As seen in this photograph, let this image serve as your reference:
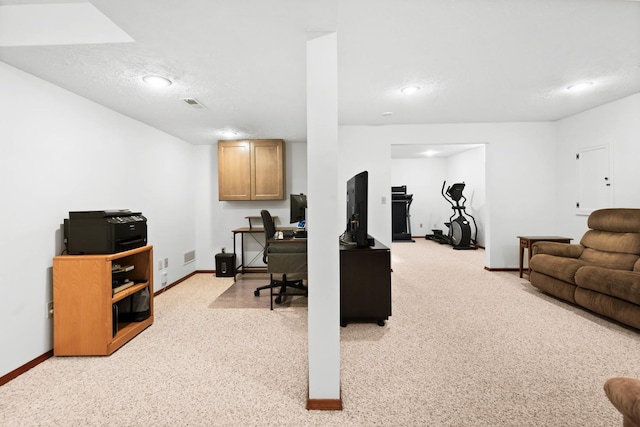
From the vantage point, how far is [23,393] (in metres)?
1.86

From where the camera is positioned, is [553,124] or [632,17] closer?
[632,17]

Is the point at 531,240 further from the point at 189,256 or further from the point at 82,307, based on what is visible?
the point at 189,256

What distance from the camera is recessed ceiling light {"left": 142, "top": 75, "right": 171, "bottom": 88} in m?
2.49

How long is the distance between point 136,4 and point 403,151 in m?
6.99

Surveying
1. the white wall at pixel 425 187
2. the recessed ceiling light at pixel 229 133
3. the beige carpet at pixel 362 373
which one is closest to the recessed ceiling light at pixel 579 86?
the beige carpet at pixel 362 373

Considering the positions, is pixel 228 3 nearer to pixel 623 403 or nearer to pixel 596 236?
pixel 623 403

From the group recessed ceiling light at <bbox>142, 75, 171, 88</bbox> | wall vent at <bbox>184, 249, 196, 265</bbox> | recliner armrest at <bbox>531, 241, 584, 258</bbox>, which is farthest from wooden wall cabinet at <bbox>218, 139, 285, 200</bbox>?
recliner armrest at <bbox>531, 241, 584, 258</bbox>

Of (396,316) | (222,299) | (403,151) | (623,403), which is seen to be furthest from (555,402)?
(403,151)

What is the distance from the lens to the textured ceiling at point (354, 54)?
1757 millimetres

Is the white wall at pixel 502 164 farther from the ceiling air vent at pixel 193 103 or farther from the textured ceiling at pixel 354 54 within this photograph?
the ceiling air vent at pixel 193 103

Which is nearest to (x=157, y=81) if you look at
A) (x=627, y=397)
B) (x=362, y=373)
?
(x=362, y=373)

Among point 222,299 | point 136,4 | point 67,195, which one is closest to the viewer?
point 136,4

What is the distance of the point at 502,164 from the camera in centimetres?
470

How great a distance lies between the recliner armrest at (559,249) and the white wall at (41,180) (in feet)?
18.1
